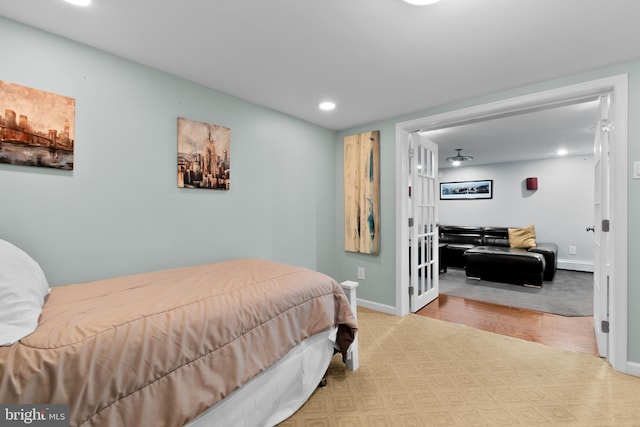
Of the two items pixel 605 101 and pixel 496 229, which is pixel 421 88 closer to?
pixel 605 101

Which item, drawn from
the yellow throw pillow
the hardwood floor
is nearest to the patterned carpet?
the hardwood floor

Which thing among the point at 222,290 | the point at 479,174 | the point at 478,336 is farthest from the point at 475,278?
the point at 222,290

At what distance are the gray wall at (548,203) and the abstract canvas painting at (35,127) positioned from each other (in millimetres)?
7115

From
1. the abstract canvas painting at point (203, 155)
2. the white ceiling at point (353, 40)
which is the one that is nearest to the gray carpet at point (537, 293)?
the white ceiling at point (353, 40)

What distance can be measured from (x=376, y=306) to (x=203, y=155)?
2436mm

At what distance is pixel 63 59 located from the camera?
Answer: 1.74 meters

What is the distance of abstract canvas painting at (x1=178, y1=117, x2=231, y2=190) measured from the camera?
2270 millimetres

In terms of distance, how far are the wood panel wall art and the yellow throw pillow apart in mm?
3554

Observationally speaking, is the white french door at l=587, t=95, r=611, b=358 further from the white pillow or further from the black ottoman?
the white pillow

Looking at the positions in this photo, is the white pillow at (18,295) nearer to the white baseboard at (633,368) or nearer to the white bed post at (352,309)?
the white bed post at (352,309)

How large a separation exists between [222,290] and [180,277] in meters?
0.49

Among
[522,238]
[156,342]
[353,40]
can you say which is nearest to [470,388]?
[156,342]

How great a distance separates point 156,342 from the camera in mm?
1097

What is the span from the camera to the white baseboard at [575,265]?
214 inches
